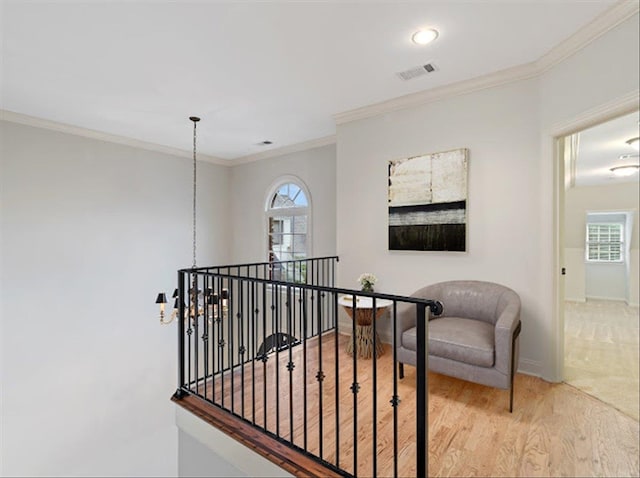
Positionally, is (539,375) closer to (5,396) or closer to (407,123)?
(407,123)

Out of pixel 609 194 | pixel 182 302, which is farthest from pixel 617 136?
pixel 182 302

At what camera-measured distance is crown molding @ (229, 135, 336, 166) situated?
5043 mm

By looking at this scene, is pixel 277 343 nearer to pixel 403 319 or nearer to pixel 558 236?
pixel 403 319

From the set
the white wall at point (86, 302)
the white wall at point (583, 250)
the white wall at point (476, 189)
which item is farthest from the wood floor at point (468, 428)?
the white wall at point (583, 250)

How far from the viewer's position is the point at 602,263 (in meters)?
6.93

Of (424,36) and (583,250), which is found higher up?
(424,36)

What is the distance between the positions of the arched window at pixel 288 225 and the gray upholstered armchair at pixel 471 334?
266cm

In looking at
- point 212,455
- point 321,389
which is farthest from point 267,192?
point 321,389

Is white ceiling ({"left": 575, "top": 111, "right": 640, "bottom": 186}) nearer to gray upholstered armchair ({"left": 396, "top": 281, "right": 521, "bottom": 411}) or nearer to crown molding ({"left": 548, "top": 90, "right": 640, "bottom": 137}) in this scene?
crown molding ({"left": 548, "top": 90, "right": 640, "bottom": 137})

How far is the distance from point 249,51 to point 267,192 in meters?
3.34

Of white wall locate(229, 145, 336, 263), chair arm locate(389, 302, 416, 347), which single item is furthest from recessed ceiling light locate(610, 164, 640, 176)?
chair arm locate(389, 302, 416, 347)

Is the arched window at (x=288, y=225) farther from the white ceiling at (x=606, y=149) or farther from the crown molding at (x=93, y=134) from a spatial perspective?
the white ceiling at (x=606, y=149)

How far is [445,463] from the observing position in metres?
1.80

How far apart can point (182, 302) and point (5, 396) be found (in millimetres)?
3257
